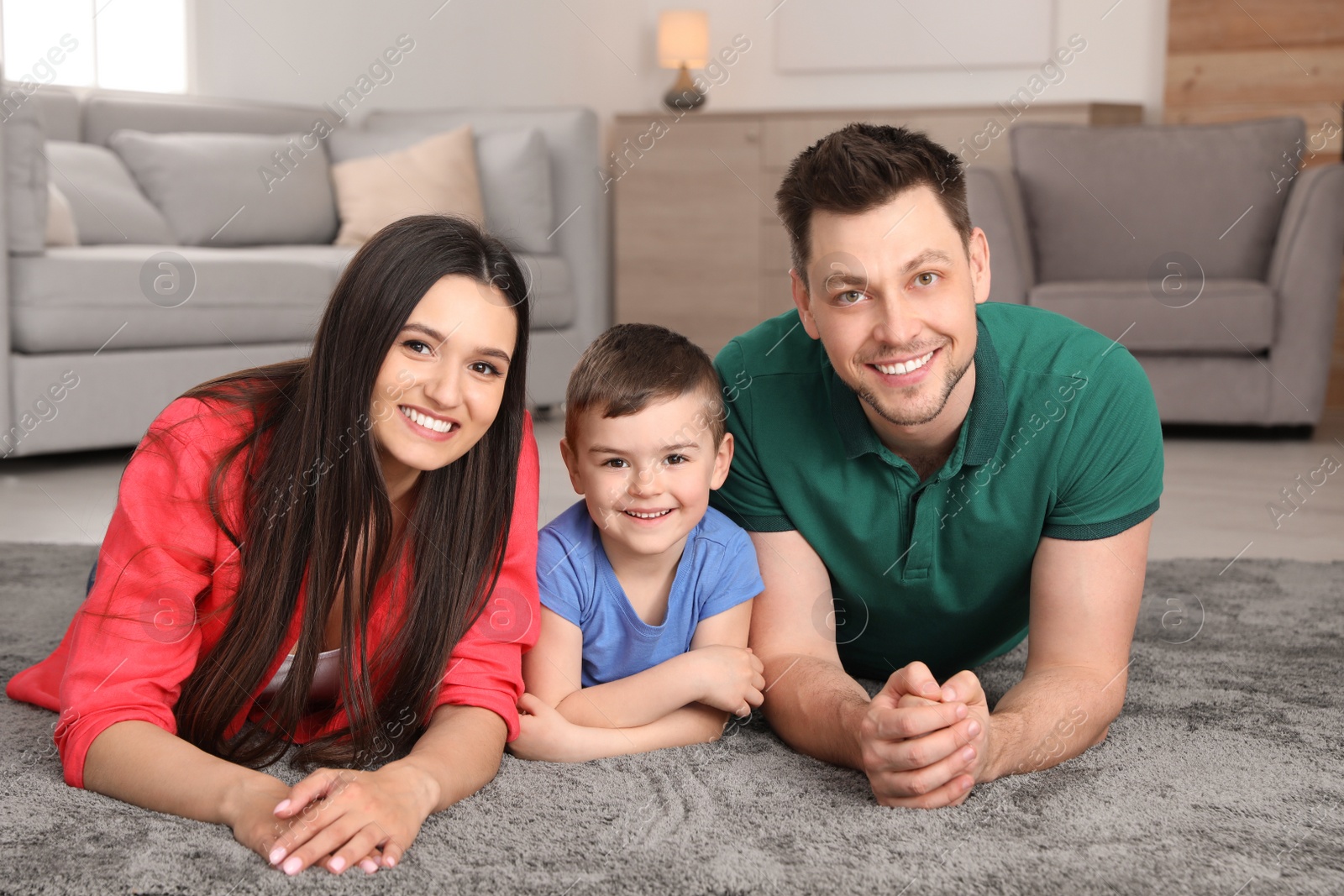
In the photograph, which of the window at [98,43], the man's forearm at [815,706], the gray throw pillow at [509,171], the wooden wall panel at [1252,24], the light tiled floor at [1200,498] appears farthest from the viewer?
the wooden wall panel at [1252,24]

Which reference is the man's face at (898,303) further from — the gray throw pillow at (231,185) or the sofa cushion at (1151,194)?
the sofa cushion at (1151,194)

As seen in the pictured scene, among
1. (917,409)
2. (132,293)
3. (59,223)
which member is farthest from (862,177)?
(59,223)

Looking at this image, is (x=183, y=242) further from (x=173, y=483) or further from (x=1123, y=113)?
(x=1123, y=113)

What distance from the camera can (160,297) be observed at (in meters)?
3.01

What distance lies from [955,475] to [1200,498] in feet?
5.82

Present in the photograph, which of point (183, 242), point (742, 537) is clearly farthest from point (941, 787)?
point (183, 242)

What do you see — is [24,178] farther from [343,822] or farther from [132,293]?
[343,822]

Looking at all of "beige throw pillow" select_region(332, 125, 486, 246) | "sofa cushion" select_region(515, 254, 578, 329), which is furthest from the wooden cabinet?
"beige throw pillow" select_region(332, 125, 486, 246)

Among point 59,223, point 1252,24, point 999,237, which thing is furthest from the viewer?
point 1252,24

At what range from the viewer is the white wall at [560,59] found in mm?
4422

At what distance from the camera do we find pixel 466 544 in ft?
4.08

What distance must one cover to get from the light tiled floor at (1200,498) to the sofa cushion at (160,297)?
1.11ft

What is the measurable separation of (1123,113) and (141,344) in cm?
371

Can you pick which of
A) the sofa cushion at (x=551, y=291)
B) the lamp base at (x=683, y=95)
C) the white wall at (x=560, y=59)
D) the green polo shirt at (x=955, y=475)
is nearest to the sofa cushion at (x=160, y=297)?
the sofa cushion at (x=551, y=291)
